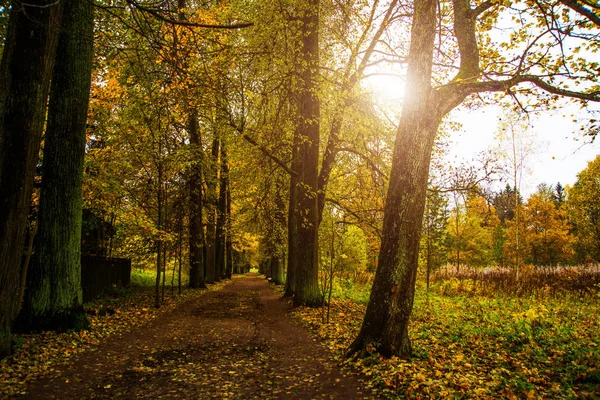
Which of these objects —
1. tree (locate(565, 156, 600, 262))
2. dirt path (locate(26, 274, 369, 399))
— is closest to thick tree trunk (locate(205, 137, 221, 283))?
dirt path (locate(26, 274, 369, 399))

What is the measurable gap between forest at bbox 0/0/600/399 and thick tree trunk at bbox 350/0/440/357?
0.03 metres

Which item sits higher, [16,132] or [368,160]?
[368,160]

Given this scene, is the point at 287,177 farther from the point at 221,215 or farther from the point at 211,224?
the point at 221,215

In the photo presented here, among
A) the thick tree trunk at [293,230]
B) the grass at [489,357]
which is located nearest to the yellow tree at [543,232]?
the thick tree trunk at [293,230]

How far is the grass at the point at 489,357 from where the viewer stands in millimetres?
3996

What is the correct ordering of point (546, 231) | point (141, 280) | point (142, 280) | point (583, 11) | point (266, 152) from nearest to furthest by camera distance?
point (583, 11) → point (266, 152) → point (141, 280) → point (142, 280) → point (546, 231)

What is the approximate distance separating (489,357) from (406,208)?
8.64ft

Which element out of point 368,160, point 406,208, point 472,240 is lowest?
point 472,240

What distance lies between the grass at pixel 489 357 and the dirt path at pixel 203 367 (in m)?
0.54

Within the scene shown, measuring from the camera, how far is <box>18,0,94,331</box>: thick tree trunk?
629 centimetres

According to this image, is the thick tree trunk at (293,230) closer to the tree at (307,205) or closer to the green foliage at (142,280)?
the tree at (307,205)

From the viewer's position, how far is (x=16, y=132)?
4.62 meters

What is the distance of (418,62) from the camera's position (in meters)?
5.35

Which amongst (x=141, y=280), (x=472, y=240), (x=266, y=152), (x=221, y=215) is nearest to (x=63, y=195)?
(x=266, y=152)
